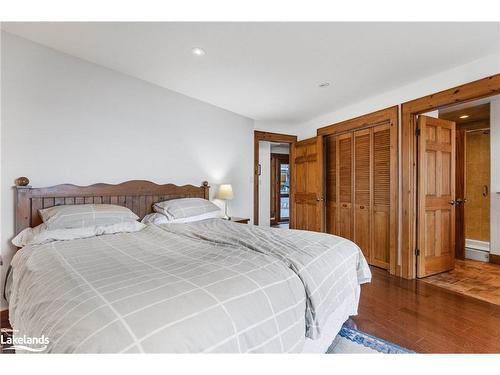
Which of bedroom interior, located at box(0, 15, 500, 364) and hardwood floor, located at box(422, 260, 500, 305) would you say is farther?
hardwood floor, located at box(422, 260, 500, 305)

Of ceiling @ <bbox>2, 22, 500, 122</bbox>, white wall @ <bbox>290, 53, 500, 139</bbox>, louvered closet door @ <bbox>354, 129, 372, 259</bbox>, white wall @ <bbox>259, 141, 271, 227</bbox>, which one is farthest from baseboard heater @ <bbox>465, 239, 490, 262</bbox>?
white wall @ <bbox>259, 141, 271, 227</bbox>

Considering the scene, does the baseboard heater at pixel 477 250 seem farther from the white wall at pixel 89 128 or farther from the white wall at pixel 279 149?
the white wall at pixel 279 149

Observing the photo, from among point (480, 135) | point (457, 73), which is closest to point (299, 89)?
point (457, 73)

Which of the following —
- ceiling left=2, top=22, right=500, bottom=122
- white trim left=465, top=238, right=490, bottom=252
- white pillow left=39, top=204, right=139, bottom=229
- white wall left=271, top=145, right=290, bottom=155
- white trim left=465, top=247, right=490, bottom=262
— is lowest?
white trim left=465, top=247, right=490, bottom=262

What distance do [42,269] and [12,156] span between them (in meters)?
1.45

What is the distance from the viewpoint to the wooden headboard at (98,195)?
222 cm

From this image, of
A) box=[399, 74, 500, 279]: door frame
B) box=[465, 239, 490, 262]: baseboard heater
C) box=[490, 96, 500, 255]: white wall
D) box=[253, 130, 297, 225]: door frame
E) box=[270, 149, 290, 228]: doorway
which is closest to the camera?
box=[399, 74, 500, 279]: door frame

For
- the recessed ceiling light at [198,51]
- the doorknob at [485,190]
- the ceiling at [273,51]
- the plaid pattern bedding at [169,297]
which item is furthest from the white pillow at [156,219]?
the doorknob at [485,190]

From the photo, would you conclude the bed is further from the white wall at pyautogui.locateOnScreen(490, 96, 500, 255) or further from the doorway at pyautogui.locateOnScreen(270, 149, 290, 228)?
the doorway at pyautogui.locateOnScreen(270, 149, 290, 228)

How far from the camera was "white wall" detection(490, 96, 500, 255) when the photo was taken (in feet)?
11.8

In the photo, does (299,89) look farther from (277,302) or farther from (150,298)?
(150,298)

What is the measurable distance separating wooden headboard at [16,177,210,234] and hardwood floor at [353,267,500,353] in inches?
94.6

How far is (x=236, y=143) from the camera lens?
4.21 meters

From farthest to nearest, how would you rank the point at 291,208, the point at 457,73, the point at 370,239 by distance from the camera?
the point at 291,208, the point at 370,239, the point at 457,73
